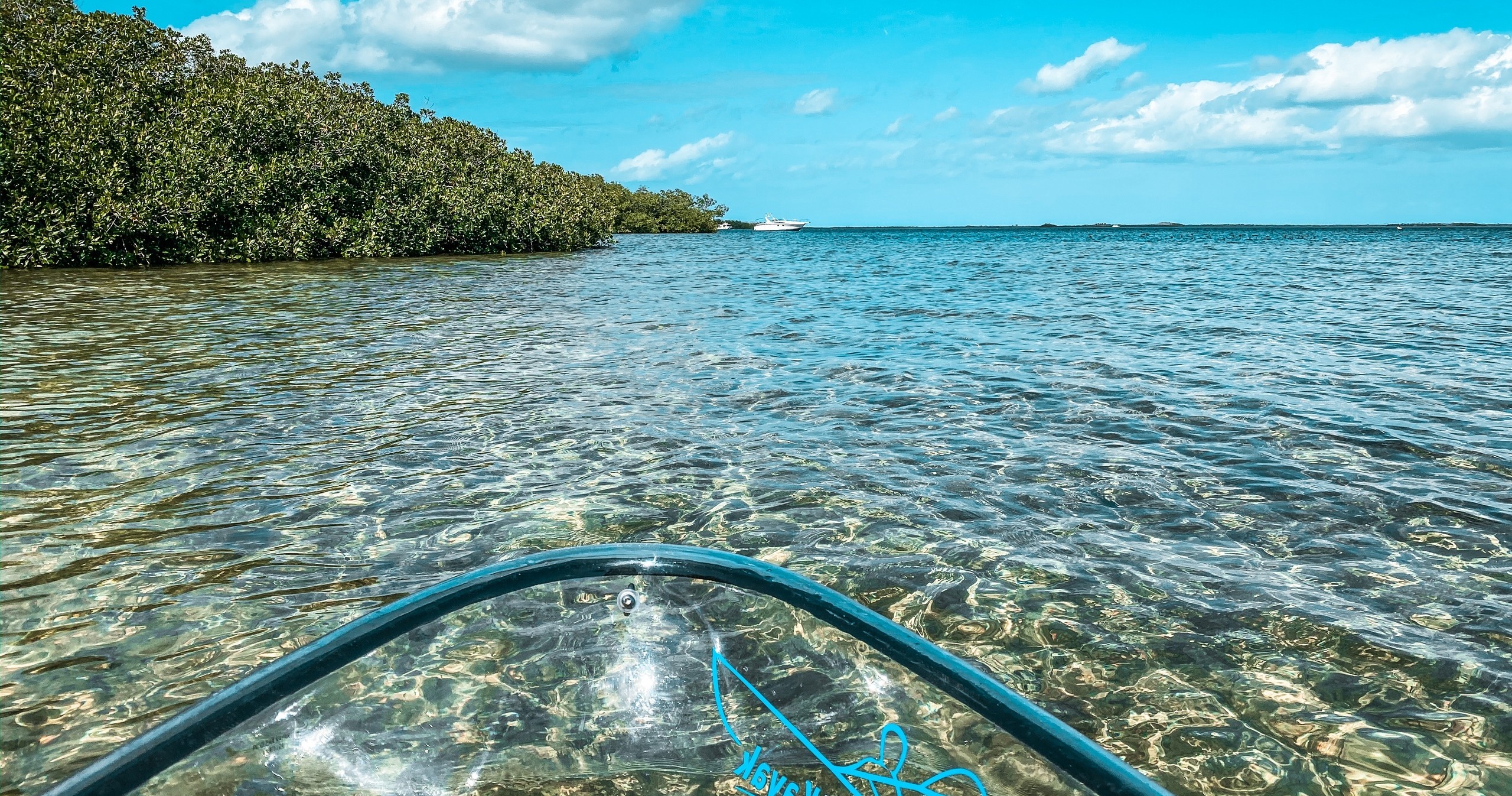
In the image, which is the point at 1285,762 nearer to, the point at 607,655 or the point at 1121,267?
the point at 607,655

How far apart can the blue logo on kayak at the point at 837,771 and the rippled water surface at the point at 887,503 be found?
0.98m

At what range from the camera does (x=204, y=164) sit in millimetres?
29422

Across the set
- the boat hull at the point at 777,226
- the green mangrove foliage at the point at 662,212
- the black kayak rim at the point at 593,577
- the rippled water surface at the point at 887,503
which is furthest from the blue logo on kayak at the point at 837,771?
the boat hull at the point at 777,226

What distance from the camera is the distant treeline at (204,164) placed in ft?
85.7

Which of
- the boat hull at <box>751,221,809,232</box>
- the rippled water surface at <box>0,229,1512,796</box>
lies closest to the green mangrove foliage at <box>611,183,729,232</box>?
the boat hull at <box>751,221,809,232</box>

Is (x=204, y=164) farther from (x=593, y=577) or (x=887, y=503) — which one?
(x=593, y=577)

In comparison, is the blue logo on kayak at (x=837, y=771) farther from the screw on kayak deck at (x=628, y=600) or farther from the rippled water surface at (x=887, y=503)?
the rippled water surface at (x=887, y=503)

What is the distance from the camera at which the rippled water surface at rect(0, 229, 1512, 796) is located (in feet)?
11.9

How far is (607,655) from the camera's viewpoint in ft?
10.3

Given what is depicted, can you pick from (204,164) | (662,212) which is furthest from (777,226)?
(204,164)

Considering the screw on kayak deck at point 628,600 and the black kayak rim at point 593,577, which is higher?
the black kayak rim at point 593,577

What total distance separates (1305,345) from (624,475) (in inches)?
449

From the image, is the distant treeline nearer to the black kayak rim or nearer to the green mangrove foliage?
the black kayak rim

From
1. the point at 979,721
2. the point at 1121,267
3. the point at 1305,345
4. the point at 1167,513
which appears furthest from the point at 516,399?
the point at 1121,267
